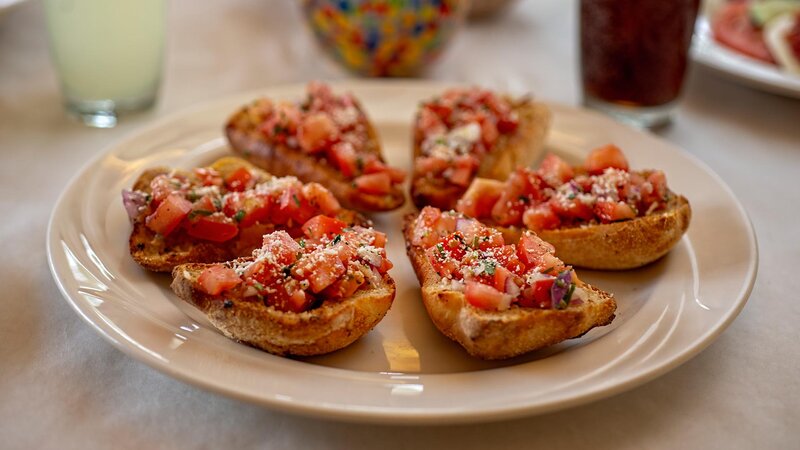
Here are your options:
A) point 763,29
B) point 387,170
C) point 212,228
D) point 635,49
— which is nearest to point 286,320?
point 212,228

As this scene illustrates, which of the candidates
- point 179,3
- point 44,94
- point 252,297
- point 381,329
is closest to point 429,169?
point 381,329

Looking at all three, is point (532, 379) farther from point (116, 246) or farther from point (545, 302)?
point (116, 246)

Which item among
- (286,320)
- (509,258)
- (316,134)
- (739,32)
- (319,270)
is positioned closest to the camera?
(286,320)

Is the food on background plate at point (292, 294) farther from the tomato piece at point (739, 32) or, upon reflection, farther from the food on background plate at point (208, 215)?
the tomato piece at point (739, 32)

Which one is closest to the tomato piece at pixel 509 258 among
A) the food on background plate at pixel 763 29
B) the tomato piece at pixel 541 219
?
the tomato piece at pixel 541 219

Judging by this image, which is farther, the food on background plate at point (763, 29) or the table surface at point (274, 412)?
the food on background plate at point (763, 29)

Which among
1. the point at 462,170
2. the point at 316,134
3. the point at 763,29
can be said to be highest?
the point at 316,134

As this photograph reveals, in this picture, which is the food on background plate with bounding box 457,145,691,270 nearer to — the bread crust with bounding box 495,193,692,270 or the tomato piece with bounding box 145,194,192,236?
the bread crust with bounding box 495,193,692,270

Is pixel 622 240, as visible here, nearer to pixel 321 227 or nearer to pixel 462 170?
pixel 462 170
